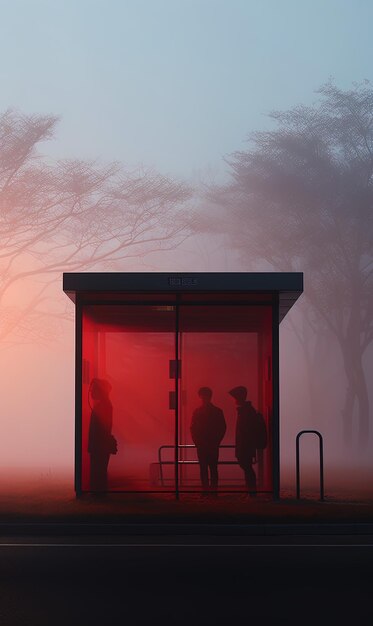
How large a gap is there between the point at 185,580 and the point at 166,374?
9969 mm

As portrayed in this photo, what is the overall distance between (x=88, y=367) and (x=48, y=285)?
2682cm

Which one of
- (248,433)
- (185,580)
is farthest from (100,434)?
(185,580)

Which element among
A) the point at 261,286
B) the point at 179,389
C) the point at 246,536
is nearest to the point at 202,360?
the point at 179,389

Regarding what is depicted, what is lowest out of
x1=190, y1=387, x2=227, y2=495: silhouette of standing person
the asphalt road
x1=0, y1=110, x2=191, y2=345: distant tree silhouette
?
the asphalt road

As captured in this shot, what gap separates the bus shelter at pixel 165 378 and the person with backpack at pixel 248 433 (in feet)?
0.45

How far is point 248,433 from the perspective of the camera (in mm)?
21422

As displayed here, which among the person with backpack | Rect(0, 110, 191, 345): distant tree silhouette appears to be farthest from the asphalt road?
Rect(0, 110, 191, 345): distant tree silhouette

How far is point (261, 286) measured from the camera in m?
19.9

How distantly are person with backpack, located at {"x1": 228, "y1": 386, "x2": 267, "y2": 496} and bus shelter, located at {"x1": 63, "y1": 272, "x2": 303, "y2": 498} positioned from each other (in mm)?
137

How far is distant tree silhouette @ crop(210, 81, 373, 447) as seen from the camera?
2035 inches

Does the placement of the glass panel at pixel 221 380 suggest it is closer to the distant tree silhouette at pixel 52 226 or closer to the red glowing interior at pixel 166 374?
the red glowing interior at pixel 166 374

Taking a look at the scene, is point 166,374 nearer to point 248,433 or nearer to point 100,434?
point 100,434

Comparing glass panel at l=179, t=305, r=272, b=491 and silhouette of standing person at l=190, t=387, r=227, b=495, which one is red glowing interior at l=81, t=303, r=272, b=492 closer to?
glass panel at l=179, t=305, r=272, b=491

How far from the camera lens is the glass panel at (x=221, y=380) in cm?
2150
